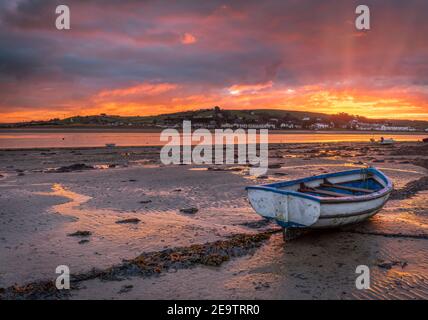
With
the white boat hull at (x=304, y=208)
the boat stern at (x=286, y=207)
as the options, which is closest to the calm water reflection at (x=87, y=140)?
the boat stern at (x=286, y=207)

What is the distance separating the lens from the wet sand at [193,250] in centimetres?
755

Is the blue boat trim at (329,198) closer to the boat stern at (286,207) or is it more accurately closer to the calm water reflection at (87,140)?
the boat stern at (286,207)

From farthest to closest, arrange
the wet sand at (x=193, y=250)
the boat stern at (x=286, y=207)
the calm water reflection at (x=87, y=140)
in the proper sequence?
the calm water reflection at (x=87, y=140) → the boat stern at (x=286, y=207) → the wet sand at (x=193, y=250)

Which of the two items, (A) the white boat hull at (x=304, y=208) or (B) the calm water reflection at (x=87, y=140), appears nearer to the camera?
(A) the white boat hull at (x=304, y=208)

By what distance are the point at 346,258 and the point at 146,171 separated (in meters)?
19.9

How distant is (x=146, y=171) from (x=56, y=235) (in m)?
16.0

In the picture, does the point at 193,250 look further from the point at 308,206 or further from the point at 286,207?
the point at 308,206

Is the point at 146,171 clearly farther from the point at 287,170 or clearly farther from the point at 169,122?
the point at 169,122
